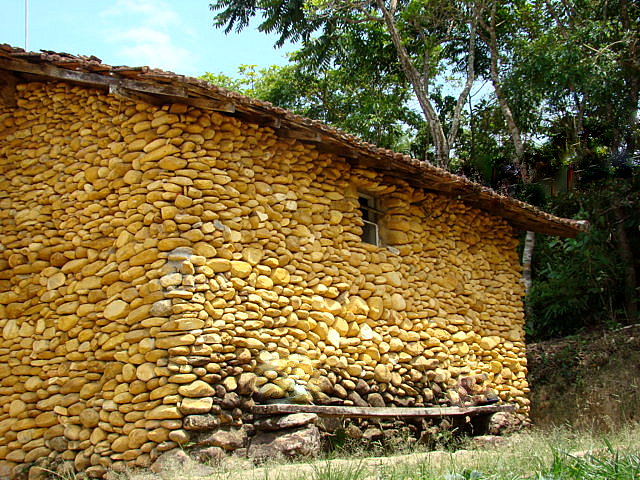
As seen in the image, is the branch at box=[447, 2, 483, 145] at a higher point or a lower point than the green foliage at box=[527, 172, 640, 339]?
higher

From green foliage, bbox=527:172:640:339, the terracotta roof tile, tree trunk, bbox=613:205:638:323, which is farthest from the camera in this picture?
green foliage, bbox=527:172:640:339

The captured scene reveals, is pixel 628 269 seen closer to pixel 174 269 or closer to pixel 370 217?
pixel 370 217

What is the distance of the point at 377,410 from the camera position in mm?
8047

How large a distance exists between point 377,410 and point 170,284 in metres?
2.67

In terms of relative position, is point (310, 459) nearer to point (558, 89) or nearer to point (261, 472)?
point (261, 472)

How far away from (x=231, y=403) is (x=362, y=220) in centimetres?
318

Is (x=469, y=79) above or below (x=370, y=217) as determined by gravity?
above

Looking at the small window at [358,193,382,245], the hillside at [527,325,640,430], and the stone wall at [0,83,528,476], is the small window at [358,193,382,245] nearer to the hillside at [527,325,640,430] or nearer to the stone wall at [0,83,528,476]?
the stone wall at [0,83,528,476]

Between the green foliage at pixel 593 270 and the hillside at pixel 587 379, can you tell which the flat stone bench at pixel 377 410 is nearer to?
the hillside at pixel 587 379

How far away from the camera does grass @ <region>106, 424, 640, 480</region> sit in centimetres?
504

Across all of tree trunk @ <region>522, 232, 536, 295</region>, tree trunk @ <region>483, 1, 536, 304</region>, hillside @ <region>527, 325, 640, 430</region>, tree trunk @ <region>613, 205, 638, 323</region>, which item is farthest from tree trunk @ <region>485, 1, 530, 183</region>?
hillside @ <region>527, 325, 640, 430</region>

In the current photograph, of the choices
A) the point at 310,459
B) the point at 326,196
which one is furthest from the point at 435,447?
the point at 326,196

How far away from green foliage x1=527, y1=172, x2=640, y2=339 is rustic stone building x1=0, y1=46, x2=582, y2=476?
7.47 m

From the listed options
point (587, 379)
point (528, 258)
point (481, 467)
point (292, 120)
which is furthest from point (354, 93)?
point (481, 467)
